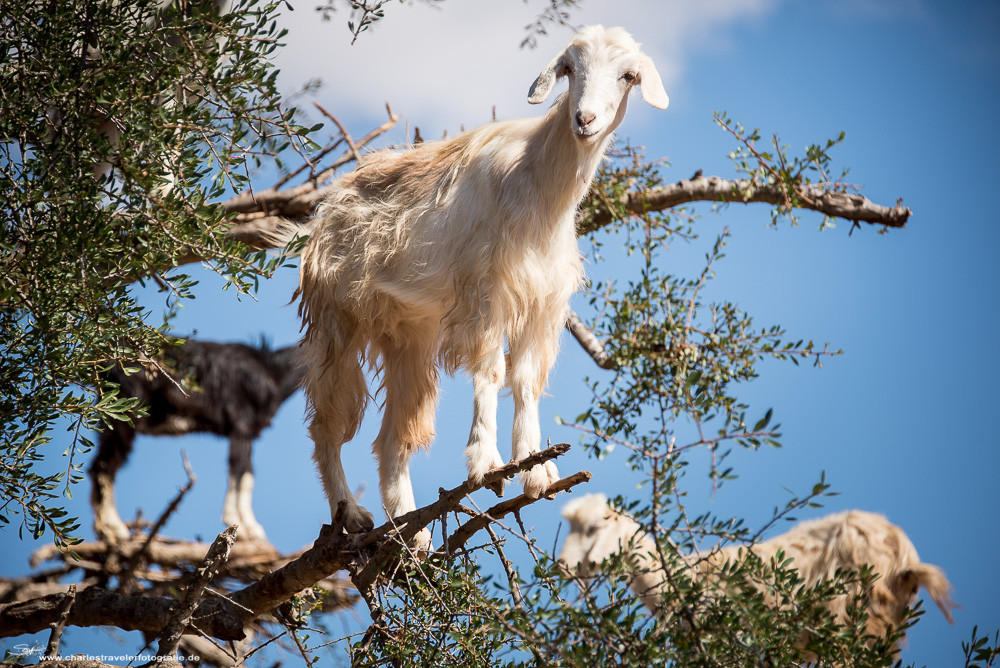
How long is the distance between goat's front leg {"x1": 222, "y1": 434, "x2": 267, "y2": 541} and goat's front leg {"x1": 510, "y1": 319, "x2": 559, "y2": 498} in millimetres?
3124

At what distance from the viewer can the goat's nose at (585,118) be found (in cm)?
284

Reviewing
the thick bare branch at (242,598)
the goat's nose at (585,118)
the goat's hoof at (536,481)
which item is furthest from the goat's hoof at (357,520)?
the goat's nose at (585,118)

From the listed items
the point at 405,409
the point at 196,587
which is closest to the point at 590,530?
the point at 405,409

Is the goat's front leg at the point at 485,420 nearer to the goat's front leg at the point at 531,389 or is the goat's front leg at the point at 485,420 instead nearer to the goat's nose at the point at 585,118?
the goat's front leg at the point at 531,389

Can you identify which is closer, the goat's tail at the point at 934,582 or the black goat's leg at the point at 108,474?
the goat's tail at the point at 934,582

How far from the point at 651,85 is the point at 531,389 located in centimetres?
111

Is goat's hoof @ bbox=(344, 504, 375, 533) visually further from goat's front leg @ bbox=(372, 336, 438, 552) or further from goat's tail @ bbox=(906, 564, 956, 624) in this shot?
goat's tail @ bbox=(906, 564, 956, 624)

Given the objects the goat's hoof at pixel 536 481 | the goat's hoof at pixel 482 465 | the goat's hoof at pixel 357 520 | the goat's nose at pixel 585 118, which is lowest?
the goat's hoof at pixel 536 481

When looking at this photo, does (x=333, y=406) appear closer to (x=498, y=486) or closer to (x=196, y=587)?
(x=498, y=486)

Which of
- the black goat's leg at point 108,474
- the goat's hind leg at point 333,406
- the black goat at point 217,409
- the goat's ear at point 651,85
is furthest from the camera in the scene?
the black goat at point 217,409

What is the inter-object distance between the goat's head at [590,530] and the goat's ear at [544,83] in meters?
2.62

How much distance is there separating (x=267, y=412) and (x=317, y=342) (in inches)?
109

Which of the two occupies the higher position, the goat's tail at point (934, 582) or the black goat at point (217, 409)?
the black goat at point (217, 409)

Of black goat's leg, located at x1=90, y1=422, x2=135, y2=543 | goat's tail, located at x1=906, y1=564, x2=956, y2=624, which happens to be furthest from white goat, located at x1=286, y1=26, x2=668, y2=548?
black goat's leg, located at x1=90, y1=422, x2=135, y2=543
